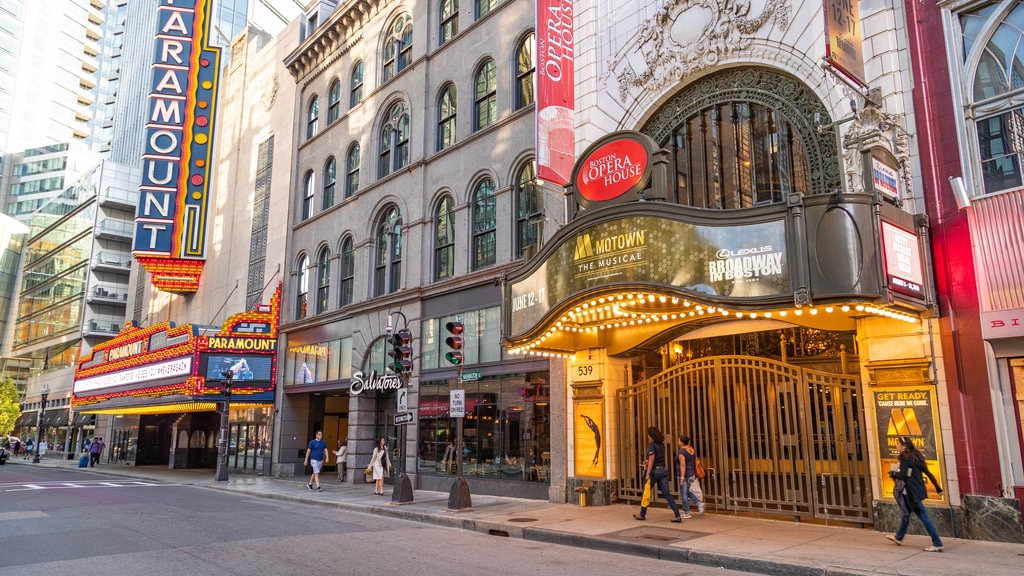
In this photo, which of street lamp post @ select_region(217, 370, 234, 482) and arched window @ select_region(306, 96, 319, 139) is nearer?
street lamp post @ select_region(217, 370, 234, 482)

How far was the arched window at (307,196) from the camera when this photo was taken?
1243 inches

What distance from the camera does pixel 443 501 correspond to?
59.7ft

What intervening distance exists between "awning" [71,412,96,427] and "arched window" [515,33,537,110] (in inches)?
1880

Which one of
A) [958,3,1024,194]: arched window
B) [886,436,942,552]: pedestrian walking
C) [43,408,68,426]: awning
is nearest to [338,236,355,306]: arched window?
[886,436,942,552]: pedestrian walking

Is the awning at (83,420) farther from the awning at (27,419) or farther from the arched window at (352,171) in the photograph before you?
the arched window at (352,171)

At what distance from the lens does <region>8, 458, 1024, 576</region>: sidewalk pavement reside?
29.4ft

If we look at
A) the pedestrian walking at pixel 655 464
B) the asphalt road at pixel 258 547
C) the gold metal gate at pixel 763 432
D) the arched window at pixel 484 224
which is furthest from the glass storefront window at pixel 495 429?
the pedestrian walking at pixel 655 464

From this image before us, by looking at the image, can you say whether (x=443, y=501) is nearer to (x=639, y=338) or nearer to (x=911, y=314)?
(x=639, y=338)

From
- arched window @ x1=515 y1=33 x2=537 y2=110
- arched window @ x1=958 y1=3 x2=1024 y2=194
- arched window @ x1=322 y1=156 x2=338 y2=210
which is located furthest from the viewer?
arched window @ x1=322 y1=156 x2=338 y2=210

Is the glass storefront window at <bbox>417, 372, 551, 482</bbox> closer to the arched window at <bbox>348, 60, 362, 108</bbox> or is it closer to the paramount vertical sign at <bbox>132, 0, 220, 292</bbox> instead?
the arched window at <bbox>348, 60, 362, 108</bbox>

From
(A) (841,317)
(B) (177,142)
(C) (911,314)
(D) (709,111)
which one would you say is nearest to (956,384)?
(C) (911,314)

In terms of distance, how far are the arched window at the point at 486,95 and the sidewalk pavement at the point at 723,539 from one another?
1175cm

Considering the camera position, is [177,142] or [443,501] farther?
[177,142]

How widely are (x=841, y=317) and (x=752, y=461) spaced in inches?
142
